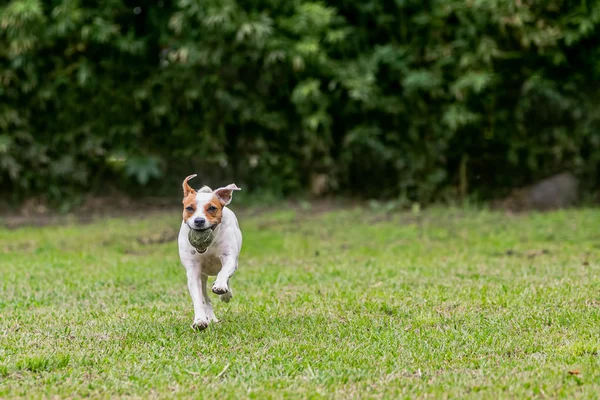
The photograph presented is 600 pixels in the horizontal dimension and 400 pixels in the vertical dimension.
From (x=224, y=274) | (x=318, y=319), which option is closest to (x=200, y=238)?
(x=224, y=274)

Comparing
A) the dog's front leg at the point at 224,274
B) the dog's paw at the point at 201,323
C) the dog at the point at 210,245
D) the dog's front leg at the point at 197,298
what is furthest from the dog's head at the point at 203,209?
the dog's paw at the point at 201,323

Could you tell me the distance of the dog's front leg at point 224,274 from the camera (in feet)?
13.9

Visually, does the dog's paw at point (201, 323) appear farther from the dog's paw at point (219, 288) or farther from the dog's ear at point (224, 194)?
the dog's ear at point (224, 194)

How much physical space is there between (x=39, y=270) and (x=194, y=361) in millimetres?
4003

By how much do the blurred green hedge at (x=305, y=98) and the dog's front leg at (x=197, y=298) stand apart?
7357 mm

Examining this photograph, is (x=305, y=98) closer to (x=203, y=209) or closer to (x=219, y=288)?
(x=203, y=209)

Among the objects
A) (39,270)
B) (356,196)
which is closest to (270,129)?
(356,196)

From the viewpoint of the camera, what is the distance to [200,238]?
4340 millimetres

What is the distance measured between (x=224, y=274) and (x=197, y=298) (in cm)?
23

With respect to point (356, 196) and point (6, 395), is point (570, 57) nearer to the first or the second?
point (356, 196)

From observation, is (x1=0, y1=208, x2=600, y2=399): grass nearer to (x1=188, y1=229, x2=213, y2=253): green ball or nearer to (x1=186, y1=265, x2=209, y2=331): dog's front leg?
(x1=186, y1=265, x2=209, y2=331): dog's front leg

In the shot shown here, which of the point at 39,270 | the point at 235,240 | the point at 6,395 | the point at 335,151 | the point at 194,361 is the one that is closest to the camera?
the point at 6,395

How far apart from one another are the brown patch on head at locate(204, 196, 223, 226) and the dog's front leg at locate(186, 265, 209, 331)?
376 millimetres

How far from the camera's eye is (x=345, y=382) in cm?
355
